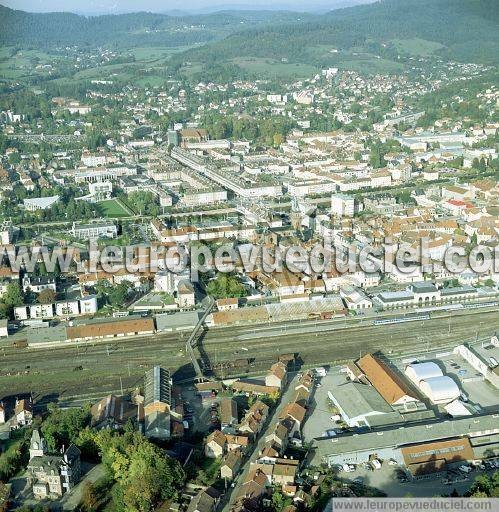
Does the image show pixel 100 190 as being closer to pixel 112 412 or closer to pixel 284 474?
pixel 112 412

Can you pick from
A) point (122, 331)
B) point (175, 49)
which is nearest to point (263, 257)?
point (122, 331)

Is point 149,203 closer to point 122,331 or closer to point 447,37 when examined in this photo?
point 122,331

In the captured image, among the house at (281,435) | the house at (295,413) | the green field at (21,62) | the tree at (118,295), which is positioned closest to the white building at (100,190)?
the tree at (118,295)

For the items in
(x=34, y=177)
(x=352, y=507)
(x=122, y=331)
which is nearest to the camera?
Result: (x=352, y=507)

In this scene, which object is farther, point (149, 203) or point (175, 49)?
point (175, 49)

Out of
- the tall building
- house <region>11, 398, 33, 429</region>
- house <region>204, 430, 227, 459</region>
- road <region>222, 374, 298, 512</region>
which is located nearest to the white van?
road <region>222, 374, 298, 512</region>

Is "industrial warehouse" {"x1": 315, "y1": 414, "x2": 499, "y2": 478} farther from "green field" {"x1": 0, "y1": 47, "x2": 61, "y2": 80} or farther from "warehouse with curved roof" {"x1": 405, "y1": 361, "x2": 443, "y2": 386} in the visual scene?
"green field" {"x1": 0, "y1": 47, "x2": 61, "y2": 80}

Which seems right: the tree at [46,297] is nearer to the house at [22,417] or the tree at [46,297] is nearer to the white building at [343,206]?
the house at [22,417]
